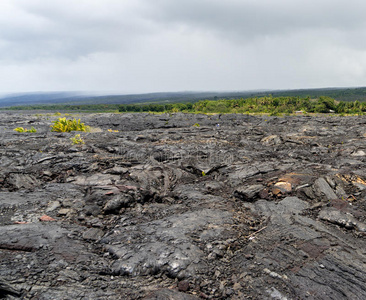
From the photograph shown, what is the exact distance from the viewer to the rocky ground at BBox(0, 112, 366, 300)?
4.12m

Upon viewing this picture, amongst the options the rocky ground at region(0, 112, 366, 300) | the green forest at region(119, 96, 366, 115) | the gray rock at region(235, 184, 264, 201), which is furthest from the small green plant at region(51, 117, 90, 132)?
the green forest at region(119, 96, 366, 115)

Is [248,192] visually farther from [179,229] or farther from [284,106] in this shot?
[284,106]

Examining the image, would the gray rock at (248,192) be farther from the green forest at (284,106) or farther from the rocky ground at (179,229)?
the green forest at (284,106)

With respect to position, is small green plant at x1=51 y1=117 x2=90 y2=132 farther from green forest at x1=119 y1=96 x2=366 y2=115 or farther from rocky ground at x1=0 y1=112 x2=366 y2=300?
green forest at x1=119 y1=96 x2=366 y2=115

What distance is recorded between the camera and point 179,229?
5855 millimetres

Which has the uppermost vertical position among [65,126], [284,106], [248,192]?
[284,106]

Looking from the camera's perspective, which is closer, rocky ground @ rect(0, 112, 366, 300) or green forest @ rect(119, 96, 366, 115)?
rocky ground @ rect(0, 112, 366, 300)

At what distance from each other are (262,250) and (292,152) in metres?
9.74

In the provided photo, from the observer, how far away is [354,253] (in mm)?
5047

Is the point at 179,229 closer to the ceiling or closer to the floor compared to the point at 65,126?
closer to the floor

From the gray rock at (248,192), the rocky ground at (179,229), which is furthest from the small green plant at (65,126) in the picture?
the gray rock at (248,192)

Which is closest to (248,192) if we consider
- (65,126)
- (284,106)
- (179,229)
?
(179,229)

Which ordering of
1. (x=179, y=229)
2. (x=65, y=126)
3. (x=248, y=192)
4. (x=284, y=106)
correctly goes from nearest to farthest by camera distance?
1. (x=179, y=229)
2. (x=248, y=192)
3. (x=65, y=126)
4. (x=284, y=106)

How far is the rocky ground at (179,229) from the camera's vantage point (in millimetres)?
4125
